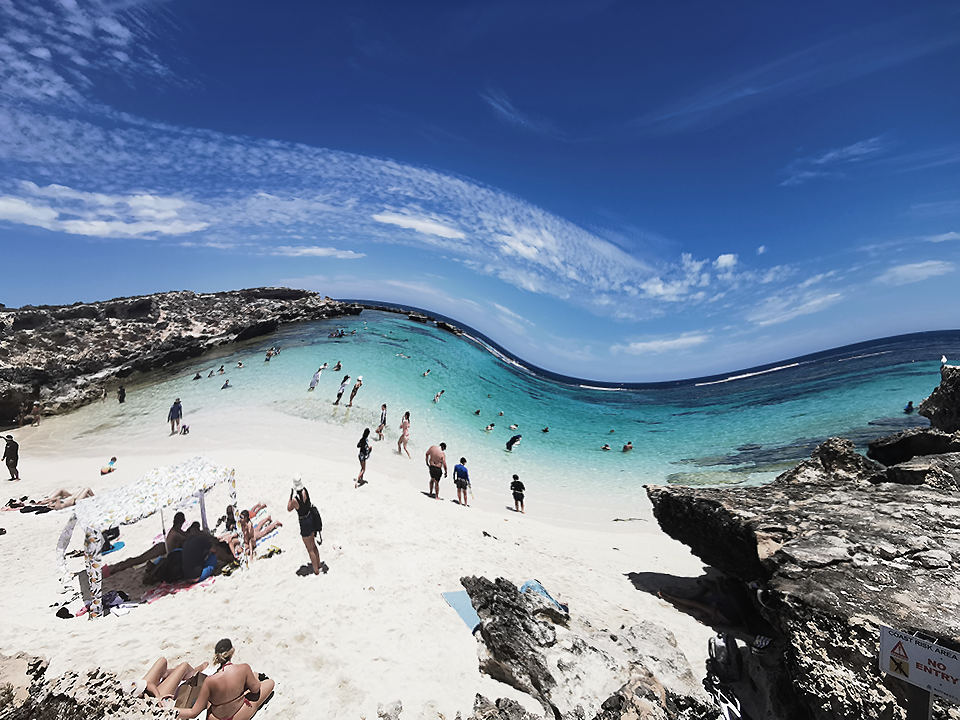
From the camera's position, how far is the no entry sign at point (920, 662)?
3.29m

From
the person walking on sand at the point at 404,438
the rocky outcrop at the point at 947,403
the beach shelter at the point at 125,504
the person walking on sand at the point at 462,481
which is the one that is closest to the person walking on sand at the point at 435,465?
the person walking on sand at the point at 462,481

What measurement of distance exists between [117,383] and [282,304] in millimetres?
16107

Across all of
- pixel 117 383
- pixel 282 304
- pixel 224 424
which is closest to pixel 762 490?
pixel 224 424

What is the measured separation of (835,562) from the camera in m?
5.00

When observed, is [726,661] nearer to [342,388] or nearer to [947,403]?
[947,403]

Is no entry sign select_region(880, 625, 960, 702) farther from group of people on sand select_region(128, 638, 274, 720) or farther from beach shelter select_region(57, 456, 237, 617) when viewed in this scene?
beach shelter select_region(57, 456, 237, 617)

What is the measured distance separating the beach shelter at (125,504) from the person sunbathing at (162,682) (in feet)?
9.10

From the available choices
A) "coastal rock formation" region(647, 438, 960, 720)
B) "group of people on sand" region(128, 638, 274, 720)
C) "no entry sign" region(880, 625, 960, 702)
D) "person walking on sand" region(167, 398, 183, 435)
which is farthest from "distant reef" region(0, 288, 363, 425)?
"no entry sign" region(880, 625, 960, 702)

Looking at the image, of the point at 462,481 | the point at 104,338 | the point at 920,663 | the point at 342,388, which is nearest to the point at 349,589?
the point at 462,481

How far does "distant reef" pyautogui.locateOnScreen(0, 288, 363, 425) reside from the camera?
2200cm

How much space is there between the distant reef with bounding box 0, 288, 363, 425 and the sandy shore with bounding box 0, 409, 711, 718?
10.2 meters

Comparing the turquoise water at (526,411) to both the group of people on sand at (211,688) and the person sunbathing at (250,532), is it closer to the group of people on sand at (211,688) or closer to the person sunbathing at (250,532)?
the person sunbathing at (250,532)

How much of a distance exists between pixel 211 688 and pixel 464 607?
3.61m

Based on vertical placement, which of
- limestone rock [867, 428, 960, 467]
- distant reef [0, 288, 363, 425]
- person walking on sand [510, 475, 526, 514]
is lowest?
person walking on sand [510, 475, 526, 514]
